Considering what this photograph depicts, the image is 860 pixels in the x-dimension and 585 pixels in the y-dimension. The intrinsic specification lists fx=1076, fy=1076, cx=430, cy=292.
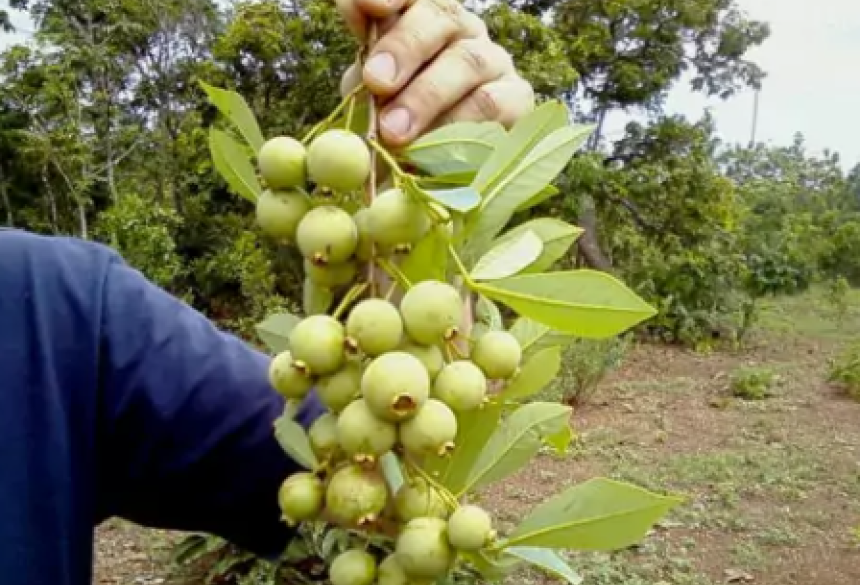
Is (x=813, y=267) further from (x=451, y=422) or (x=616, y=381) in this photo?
(x=451, y=422)

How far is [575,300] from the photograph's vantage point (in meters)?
0.50

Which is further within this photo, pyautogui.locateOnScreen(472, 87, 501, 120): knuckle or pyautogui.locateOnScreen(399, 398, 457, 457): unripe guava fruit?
pyautogui.locateOnScreen(472, 87, 501, 120): knuckle

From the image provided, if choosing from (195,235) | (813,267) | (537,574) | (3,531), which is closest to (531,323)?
(3,531)

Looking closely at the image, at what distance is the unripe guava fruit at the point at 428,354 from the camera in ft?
1.55

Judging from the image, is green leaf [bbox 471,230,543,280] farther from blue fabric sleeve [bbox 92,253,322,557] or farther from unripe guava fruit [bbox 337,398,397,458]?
blue fabric sleeve [bbox 92,253,322,557]

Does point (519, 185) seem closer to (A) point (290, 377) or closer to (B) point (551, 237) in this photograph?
(B) point (551, 237)

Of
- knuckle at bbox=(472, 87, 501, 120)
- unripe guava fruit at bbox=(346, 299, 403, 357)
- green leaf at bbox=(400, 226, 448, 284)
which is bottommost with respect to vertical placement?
unripe guava fruit at bbox=(346, 299, 403, 357)

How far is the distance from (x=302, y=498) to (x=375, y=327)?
0.29 ft

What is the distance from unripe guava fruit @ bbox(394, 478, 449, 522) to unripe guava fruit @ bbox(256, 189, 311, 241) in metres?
0.13

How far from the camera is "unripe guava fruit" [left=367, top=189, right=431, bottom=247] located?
1.54ft

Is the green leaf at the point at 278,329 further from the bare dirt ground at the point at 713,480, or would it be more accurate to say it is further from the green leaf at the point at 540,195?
the bare dirt ground at the point at 713,480

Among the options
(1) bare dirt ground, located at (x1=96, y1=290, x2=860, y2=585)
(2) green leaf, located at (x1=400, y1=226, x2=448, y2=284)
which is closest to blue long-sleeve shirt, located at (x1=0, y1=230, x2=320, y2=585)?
(2) green leaf, located at (x1=400, y1=226, x2=448, y2=284)

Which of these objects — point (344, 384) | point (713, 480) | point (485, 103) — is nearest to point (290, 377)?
point (344, 384)

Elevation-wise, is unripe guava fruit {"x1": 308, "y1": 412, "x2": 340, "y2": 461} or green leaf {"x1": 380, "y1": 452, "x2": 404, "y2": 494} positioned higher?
unripe guava fruit {"x1": 308, "y1": 412, "x2": 340, "y2": 461}
